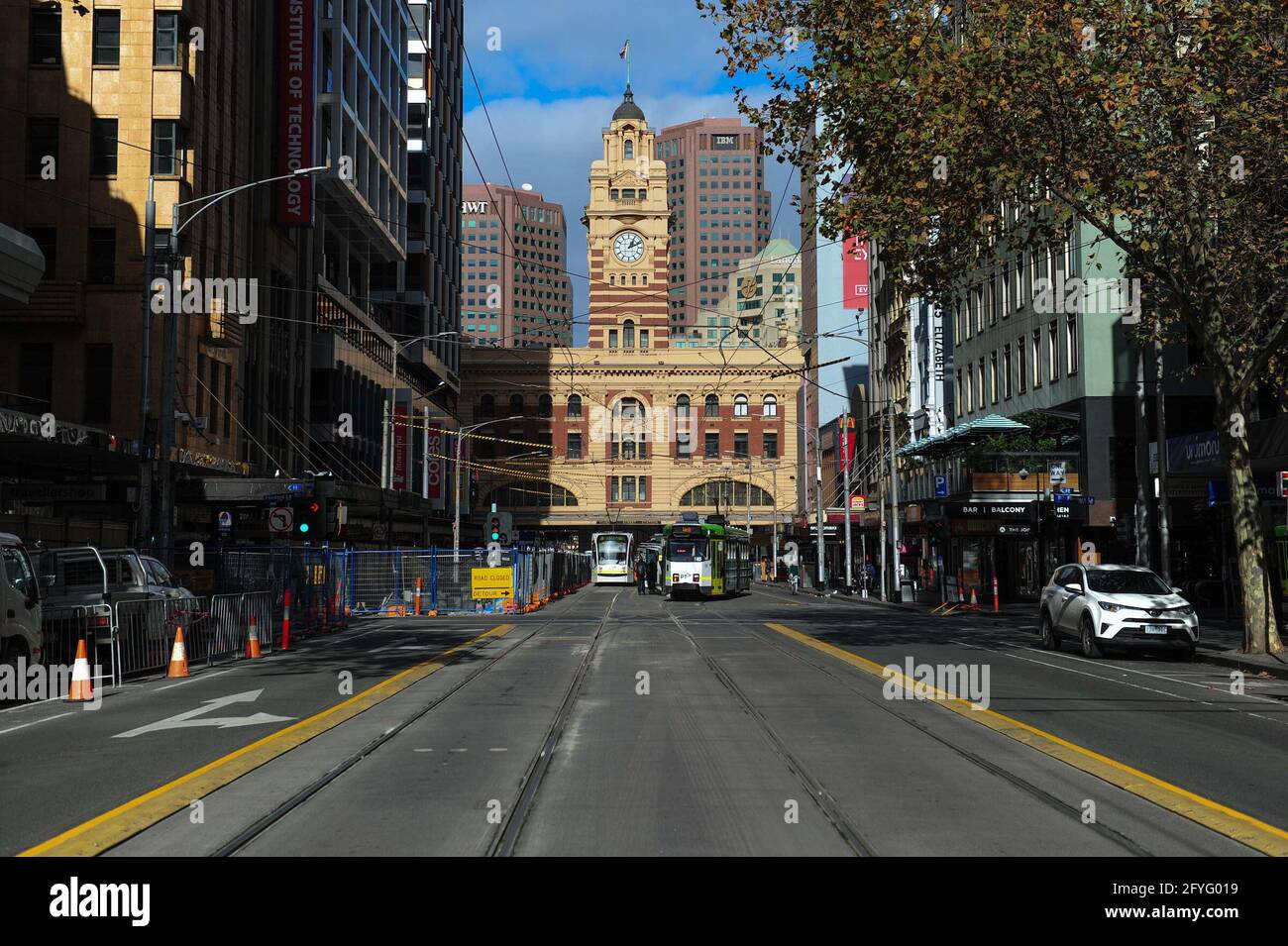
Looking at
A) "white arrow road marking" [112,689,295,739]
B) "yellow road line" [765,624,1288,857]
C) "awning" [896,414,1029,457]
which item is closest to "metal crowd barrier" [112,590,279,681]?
"white arrow road marking" [112,689,295,739]

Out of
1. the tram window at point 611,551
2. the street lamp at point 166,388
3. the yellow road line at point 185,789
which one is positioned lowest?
the yellow road line at point 185,789

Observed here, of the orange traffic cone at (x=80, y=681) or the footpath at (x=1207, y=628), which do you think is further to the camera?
the footpath at (x=1207, y=628)

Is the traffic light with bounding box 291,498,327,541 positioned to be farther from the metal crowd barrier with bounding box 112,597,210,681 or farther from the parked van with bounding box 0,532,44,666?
the parked van with bounding box 0,532,44,666

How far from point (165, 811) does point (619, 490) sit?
344ft

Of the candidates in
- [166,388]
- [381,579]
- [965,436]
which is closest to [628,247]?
[965,436]

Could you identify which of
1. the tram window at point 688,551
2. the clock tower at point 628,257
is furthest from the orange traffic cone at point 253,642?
the clock tower at point 628,257

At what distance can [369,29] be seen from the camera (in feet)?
210

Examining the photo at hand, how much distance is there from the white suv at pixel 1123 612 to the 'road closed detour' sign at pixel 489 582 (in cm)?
1995

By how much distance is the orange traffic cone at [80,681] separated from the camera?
51.5 ft

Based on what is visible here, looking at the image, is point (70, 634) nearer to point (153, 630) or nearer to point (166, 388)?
point (153, 630)

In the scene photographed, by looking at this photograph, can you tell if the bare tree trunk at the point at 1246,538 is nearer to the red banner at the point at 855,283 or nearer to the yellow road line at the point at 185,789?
the yellow road line at the point at 185,789

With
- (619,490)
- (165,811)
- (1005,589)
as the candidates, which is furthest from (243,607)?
(619,490)

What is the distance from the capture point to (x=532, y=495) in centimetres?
11362

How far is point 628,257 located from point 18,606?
103 m
